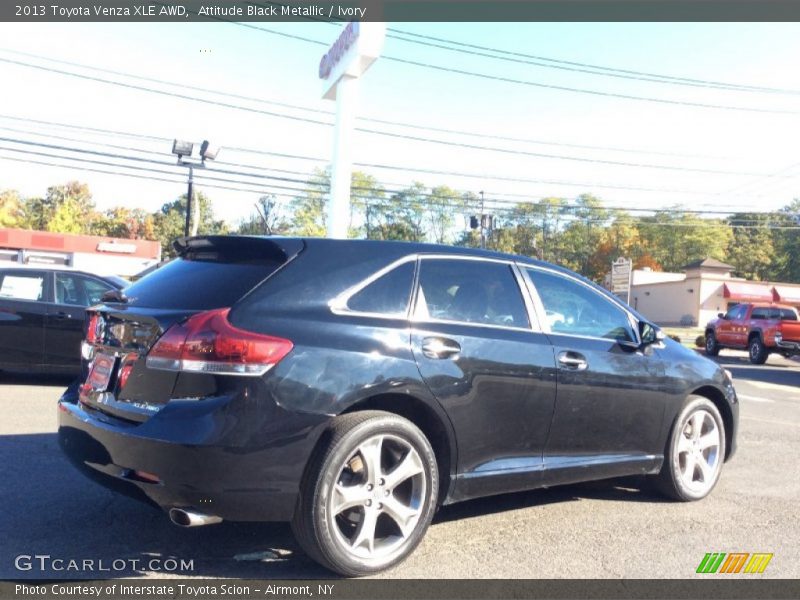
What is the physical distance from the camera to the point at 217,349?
3.35m

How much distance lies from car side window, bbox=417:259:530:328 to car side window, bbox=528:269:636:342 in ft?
0.84

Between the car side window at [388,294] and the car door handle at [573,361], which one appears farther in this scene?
the car door handle at [573,361]

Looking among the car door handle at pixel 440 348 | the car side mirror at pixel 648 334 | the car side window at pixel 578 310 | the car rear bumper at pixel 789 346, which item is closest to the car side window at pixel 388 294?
the car door handle at pixel 440 348

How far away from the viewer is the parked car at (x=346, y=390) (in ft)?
10.9

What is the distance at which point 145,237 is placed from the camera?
87062 millimetres

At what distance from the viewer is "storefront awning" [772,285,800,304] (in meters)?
54.7

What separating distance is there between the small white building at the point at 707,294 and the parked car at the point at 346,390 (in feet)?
178

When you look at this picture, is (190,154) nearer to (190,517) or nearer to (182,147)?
(182,147)

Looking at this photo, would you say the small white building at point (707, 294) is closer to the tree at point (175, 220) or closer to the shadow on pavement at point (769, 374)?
the shadow on pavement at point (769, 374)

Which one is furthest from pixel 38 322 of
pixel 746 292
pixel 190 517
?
pixel 746 292

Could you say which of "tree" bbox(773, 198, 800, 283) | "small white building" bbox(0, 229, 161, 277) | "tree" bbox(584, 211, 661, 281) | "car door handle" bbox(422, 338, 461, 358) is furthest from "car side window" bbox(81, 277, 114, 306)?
"tree" bbox(773, 198, 800, 283)

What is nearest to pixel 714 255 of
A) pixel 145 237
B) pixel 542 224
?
pixel 542 224

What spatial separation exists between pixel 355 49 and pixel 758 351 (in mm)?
17206

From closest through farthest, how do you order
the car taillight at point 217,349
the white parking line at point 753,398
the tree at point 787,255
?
the car taillight at point 217,349 → the white parking line at point 753,398 → the tree at point 787,255
